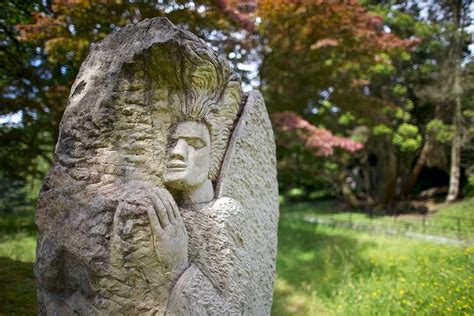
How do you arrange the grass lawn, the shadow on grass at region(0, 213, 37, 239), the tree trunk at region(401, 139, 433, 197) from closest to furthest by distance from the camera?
the grass lawn, the shadow on grass at region(0, 213, 37, 239), the tree trunk at region(401, 139, 433, 197)

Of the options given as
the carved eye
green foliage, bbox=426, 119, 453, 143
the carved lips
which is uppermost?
green foliage, bbox=426, 119, 453, 143

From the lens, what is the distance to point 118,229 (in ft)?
5.36

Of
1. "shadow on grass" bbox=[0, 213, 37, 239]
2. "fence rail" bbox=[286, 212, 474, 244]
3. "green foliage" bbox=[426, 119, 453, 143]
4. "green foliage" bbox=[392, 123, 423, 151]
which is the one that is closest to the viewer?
"shadow on grass" bbox=[0, 213, 37, 239]

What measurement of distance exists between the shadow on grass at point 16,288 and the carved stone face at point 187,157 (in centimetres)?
277

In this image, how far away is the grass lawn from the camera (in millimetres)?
3848

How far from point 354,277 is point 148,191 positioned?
442 cm

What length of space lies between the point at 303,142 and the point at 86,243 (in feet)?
19.6

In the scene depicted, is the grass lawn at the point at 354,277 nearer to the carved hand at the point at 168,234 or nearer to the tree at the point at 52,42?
the tree at the point at 52,42

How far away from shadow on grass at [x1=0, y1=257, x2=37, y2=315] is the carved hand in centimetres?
280

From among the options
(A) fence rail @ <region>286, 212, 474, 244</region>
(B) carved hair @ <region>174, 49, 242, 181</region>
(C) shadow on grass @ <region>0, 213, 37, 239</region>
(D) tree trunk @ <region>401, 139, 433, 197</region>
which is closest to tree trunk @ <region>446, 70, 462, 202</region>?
(D) tree trunk @ <region>401, 139, 433, 197</region>

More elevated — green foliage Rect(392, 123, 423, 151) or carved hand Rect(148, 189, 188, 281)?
green foliage Rect(392, 123, 423, 151)

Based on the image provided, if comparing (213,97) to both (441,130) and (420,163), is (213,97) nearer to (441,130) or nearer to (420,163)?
(441,130)

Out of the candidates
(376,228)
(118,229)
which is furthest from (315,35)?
(118,229)

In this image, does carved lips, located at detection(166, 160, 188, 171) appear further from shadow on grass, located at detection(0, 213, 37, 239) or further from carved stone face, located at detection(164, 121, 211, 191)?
shadow on grass, located at detection(0, 213, 37, 239)
